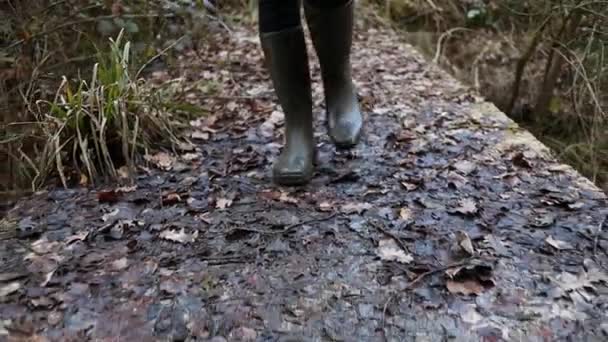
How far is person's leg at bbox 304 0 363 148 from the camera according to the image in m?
1.98

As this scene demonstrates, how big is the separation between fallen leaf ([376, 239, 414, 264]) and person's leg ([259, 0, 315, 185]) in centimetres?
42

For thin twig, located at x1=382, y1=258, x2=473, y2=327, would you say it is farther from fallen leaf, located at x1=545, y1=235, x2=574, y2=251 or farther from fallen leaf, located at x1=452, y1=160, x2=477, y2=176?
fallen leaf, located at x1=452, y1=160, x2=477, y2=176

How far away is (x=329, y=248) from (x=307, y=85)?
1.96ft

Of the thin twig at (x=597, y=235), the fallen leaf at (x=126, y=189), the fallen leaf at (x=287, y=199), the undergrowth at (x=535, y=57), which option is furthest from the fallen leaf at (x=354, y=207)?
the undergrowth at (x=535, y=57)

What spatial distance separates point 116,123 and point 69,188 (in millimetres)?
282

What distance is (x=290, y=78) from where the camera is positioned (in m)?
1.88

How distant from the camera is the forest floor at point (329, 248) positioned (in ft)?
4.24

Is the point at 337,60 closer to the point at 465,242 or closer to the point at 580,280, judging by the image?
the point at 465,242

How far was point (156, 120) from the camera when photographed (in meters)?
2.31

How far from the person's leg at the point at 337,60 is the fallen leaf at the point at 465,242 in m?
0.66

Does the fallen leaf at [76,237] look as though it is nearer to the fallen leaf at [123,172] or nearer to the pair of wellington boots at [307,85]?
the fallen leaf at [123,172]

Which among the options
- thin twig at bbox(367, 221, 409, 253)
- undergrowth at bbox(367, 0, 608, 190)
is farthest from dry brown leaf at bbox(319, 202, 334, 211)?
undergrowth at bbox(367, 0, 608, 190)

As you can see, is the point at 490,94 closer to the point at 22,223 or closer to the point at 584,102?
the point at 584,102

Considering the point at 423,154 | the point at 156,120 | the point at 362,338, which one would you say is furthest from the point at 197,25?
the point at 362,338
